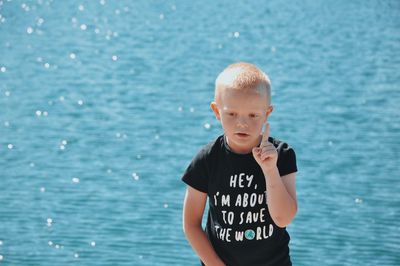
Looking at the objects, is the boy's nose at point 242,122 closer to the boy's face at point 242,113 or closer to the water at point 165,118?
the boy's face at point 242,113

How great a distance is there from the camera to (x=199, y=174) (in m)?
2.02

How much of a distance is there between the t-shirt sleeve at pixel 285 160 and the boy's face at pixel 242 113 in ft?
0.26

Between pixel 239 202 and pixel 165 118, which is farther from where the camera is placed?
pixel 165 118

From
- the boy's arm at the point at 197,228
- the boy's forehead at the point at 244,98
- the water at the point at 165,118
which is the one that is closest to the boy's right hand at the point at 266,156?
the boy's forehead at the point at 244,98

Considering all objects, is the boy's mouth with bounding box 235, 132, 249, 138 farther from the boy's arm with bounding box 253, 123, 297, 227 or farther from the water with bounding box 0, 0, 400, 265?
the water with bounding box 0, 0, 400, 265

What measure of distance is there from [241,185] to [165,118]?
5.01 metres

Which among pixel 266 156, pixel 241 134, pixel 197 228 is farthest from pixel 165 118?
pixel 266 156

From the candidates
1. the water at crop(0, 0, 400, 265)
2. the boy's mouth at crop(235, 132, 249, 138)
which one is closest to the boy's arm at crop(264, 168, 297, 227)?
the boy's mouth at crop(235, 132, 249, 138)

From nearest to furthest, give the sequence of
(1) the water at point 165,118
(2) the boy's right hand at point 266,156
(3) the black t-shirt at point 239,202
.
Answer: (2) the boy's right hand at point 266,156
(3) the black t-shirt at point 239,202
(1) the water at point 165,118

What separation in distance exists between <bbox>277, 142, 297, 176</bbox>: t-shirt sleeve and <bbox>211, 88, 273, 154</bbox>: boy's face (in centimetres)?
8

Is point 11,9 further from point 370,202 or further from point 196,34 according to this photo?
point 370,202

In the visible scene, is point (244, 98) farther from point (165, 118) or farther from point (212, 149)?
point (165, 118)

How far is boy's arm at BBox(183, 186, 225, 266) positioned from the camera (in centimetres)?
202

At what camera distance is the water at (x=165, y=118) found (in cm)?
474
